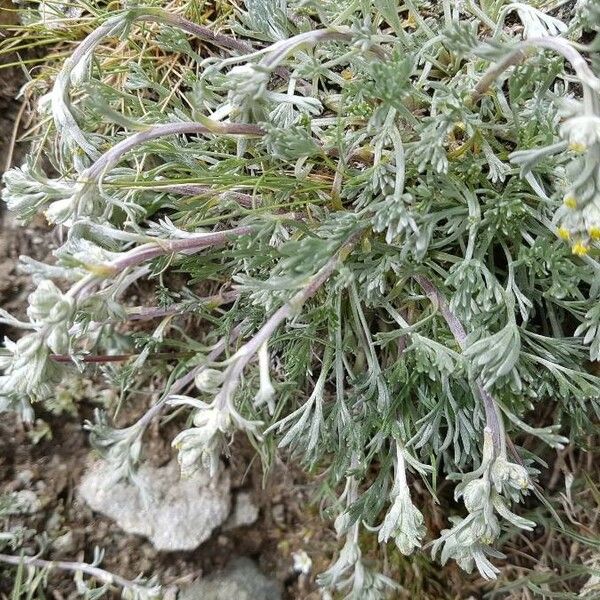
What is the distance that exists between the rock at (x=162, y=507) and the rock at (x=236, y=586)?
0.17m

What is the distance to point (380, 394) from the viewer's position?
6.01 ft

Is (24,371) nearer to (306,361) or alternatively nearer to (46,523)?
(306,361)

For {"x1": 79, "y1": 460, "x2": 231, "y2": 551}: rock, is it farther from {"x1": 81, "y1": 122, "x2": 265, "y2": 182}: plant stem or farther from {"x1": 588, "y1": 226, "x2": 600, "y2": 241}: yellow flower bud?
{"x1": 588, "y1": 226, "x2": 600, "y2": 241}: yellow flower bud

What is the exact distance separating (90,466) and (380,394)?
1.22 m

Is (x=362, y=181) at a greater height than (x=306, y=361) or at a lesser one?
greater

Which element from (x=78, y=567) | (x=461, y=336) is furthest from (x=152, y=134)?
(x=78, y=567)

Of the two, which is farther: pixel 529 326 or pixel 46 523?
pixel 46 523

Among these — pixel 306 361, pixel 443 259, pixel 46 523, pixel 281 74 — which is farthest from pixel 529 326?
pixel 46 523

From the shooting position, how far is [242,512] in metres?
2.42

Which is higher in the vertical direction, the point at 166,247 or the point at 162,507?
the point at 166,247

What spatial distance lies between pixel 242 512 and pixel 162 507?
30 cm

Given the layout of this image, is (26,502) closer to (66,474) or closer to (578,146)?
(66,474)

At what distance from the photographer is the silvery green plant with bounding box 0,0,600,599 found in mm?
1403

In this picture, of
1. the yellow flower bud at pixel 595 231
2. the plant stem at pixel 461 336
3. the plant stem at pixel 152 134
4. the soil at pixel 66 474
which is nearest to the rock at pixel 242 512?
the soil at pixel 66 474
